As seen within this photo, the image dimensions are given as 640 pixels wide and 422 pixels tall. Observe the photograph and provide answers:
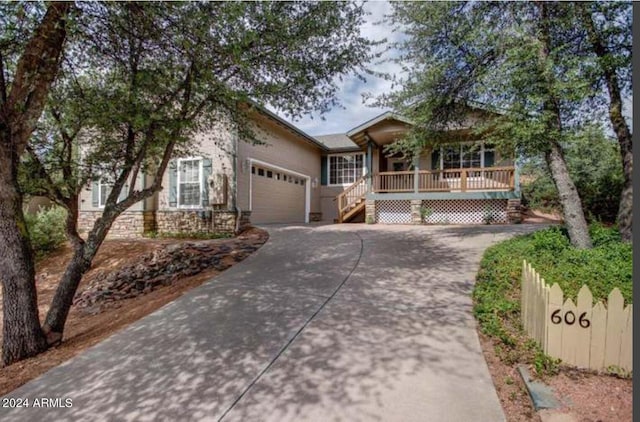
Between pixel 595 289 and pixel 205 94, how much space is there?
648cm

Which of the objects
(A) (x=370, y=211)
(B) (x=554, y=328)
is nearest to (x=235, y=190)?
(A) (x=370, y=211)

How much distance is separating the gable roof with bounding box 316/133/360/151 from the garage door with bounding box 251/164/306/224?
2868 mm

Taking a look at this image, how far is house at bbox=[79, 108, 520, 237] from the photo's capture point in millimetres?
11289

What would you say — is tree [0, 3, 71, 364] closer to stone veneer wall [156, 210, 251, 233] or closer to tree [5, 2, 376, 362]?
tree [5, 2, 376, 362]

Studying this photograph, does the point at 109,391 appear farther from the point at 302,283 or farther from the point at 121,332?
the point at 302,283

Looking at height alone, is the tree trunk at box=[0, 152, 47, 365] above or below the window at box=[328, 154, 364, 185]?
below

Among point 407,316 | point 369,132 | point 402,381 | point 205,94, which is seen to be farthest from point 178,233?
point 402,381

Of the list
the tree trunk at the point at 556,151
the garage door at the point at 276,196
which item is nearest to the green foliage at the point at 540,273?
the tree trunk at the point at 556,151

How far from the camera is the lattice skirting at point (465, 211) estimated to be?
1221cm

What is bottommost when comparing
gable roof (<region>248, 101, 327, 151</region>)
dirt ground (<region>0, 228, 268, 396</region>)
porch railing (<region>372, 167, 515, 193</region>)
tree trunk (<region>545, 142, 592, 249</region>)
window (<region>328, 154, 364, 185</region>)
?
dirt ground (<region>0, 228, 268, 396</region>)

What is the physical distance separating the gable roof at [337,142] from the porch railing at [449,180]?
131 inches

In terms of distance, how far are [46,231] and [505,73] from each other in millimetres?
13062

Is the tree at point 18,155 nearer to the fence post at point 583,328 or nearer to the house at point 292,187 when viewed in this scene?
the house at point 292,187

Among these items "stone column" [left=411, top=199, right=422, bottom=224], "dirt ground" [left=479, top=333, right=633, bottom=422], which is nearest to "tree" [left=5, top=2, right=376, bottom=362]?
"dirt ground" [left=479, top=333, right=633, bottom=422]
